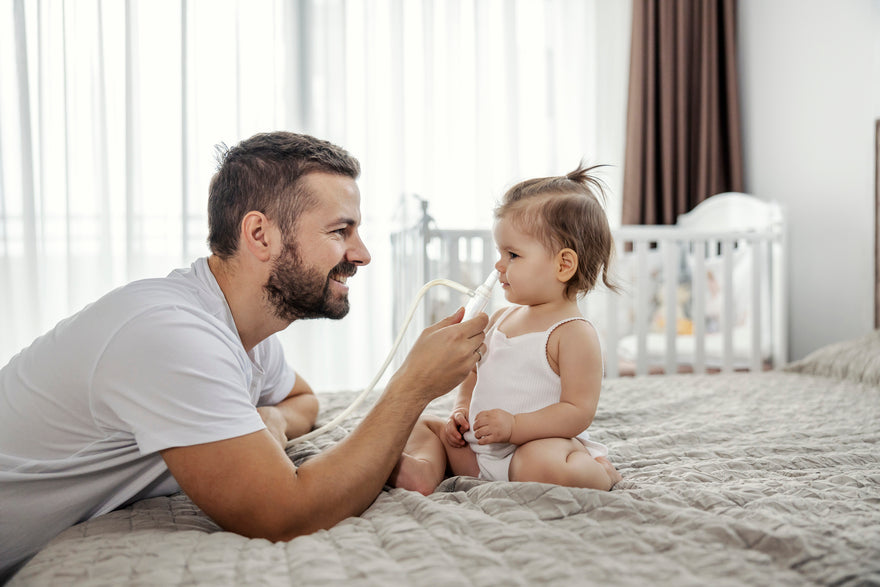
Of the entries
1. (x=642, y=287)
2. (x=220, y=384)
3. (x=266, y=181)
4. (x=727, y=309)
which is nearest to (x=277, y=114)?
(x=642, y=287)

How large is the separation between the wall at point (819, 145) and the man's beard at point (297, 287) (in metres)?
2.42

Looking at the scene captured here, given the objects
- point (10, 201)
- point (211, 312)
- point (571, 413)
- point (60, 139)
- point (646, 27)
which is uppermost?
point (646, 27)

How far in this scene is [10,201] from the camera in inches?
110

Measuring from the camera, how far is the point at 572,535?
792 mm

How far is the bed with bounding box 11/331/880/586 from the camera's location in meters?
0.71

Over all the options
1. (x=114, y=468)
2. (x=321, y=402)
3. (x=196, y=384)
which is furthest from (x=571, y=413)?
(x=321, y=402)

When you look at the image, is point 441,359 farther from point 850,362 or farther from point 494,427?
point 850,362

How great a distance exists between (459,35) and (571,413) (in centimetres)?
283

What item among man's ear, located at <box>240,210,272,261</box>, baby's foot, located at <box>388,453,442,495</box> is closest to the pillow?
baby's foot, located at <box>388,453,442,495</box>

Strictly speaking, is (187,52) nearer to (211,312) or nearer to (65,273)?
(65,273)

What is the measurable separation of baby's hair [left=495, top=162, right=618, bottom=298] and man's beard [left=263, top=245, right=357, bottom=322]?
0.30m

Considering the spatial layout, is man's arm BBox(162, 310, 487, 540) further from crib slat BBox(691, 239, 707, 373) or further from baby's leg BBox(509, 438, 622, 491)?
crib slat BBox(691, 239, 707, 373)

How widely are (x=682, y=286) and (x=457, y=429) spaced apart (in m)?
2.38

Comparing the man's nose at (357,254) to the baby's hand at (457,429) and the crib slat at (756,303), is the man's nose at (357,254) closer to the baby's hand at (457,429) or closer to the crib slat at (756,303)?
the baby's hand at (457,429)
